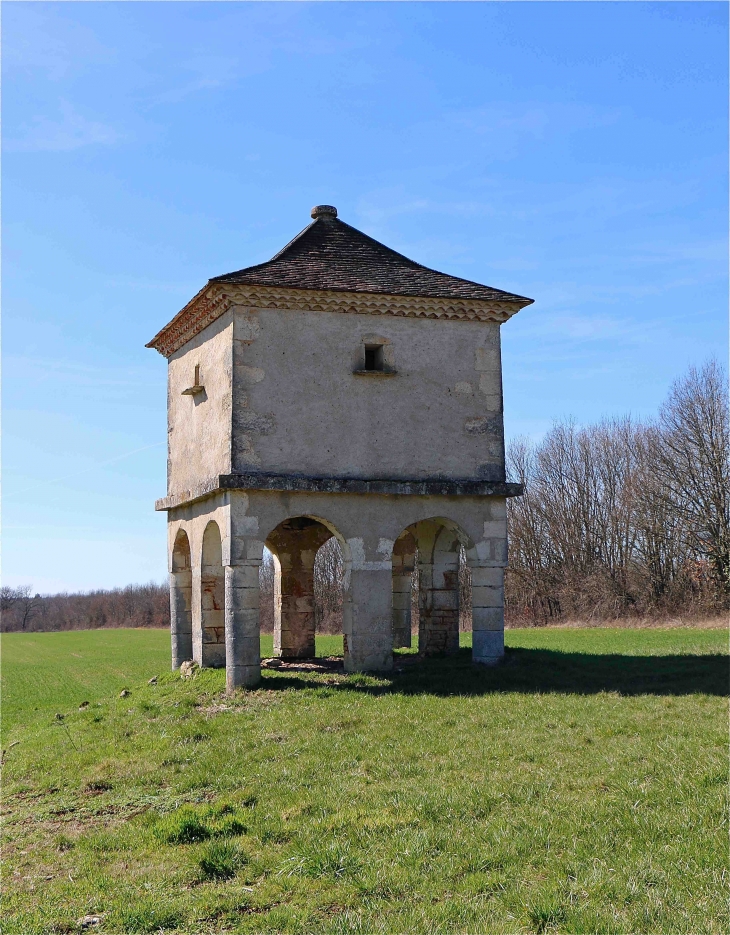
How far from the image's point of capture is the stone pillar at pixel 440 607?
22.2 meters

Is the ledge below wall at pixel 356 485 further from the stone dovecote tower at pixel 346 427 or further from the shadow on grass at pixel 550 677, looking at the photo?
the shadow on grass at pixel 550 677

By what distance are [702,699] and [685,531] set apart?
88.1 feet

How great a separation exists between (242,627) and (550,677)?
5.43 metres

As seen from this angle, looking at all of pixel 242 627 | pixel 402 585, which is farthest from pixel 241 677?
pixel 402 585

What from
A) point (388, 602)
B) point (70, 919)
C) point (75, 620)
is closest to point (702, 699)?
point (388, 602)

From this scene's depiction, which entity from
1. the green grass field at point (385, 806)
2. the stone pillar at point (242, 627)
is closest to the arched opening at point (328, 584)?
the stone pillar at point (242, 627)

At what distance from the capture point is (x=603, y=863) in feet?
26.7

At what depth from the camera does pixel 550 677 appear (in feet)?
57.1

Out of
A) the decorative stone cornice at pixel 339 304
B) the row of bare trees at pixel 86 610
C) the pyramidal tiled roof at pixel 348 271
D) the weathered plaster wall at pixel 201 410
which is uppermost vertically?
the pyramidal tiled roof at pixel 348 271

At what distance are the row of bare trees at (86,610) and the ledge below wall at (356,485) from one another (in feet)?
154

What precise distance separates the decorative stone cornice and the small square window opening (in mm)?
658

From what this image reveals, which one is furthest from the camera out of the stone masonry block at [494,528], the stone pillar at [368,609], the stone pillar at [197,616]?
the stone pillar at [197,616]

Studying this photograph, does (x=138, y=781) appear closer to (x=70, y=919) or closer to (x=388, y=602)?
(x=70, y=919)

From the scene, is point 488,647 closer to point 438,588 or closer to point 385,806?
point 438,588
